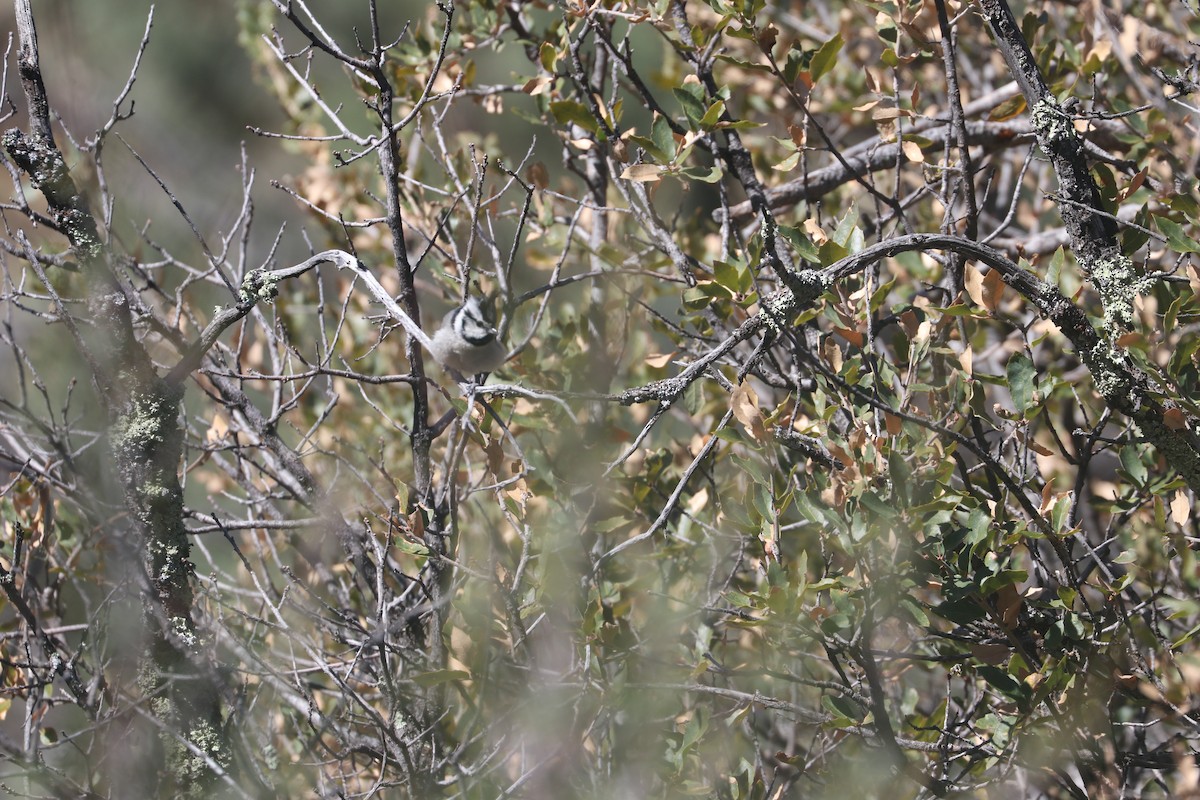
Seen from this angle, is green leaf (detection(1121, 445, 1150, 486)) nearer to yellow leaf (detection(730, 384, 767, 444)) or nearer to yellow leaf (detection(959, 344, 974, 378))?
yellow leaf (detection(959, 344, 974, 378))

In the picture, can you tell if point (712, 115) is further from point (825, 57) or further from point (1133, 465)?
point (1133, 465)

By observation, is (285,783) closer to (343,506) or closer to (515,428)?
(343,506)

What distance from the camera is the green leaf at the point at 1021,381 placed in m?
1.56

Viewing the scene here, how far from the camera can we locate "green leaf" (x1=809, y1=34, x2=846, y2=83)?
180cm

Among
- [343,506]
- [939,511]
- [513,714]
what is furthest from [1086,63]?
[343,506]

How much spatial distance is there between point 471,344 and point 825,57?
2.93 ft

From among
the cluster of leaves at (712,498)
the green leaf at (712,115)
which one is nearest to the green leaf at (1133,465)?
the cluster of leaves at (712,498)

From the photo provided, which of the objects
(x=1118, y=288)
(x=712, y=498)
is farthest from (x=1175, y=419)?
(x=712, y=498)

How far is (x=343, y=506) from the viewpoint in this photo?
2.29 m

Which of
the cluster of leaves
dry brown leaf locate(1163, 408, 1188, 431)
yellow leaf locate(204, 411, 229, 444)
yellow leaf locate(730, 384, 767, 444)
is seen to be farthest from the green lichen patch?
yellow leaf locate(204, 411, 229, 444)

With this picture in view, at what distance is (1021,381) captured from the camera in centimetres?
157

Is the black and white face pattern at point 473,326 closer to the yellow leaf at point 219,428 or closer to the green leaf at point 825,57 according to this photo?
the yellow leaf at point 219,428

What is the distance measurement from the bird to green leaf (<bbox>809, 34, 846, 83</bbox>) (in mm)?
806

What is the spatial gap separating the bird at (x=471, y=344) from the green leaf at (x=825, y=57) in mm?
806
